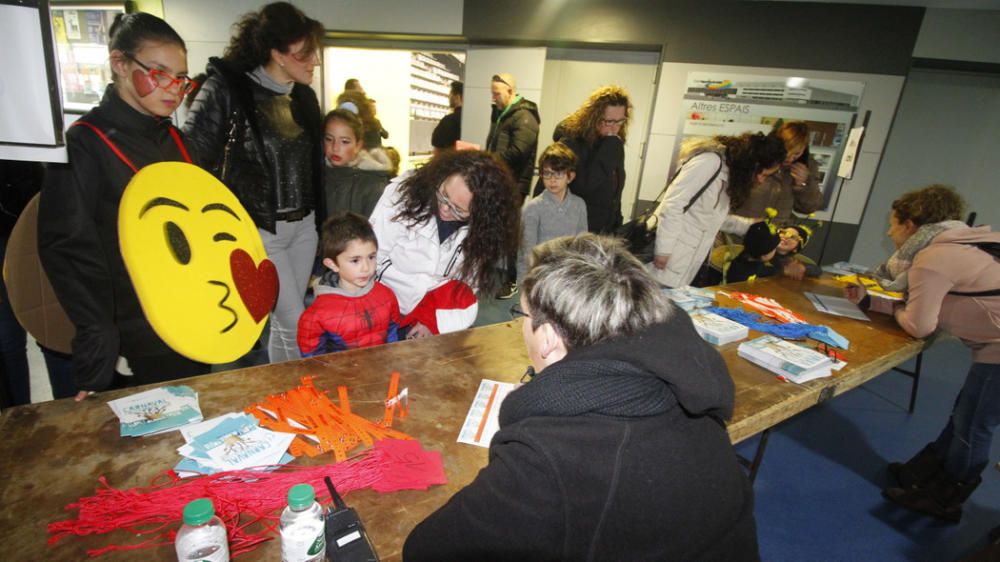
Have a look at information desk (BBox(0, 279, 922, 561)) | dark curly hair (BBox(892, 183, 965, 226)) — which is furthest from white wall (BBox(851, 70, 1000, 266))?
information desk (BBox(0, 279, 922, 561))

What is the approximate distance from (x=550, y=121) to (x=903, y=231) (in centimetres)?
379

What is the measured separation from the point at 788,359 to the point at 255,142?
2.48 meters

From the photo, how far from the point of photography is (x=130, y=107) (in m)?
1.42

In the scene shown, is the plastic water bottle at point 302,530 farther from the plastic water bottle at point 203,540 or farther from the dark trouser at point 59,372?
the dark trouser at point 59,372

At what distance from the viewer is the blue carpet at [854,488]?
7.03 feet

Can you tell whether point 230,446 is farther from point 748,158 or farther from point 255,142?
point 748,158

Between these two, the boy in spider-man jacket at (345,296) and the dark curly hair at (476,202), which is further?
the dark curly hair at (476,202)

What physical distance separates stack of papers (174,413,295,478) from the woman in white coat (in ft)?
8.84

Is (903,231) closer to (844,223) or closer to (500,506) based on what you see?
(844,223)

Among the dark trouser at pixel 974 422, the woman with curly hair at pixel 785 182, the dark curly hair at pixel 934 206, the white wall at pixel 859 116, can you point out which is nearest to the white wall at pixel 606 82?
the white wall at pixel 859 116

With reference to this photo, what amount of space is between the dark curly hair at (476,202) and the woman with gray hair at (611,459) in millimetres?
1192

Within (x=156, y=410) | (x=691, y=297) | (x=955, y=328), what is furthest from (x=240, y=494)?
(x=955, y=328)

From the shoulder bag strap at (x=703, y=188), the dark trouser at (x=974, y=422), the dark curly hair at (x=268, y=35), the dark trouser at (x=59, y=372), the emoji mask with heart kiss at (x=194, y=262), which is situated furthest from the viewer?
the shoulder bag strap at (x=703, y=188)

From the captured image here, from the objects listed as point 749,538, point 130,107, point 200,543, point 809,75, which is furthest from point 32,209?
point 809,75
